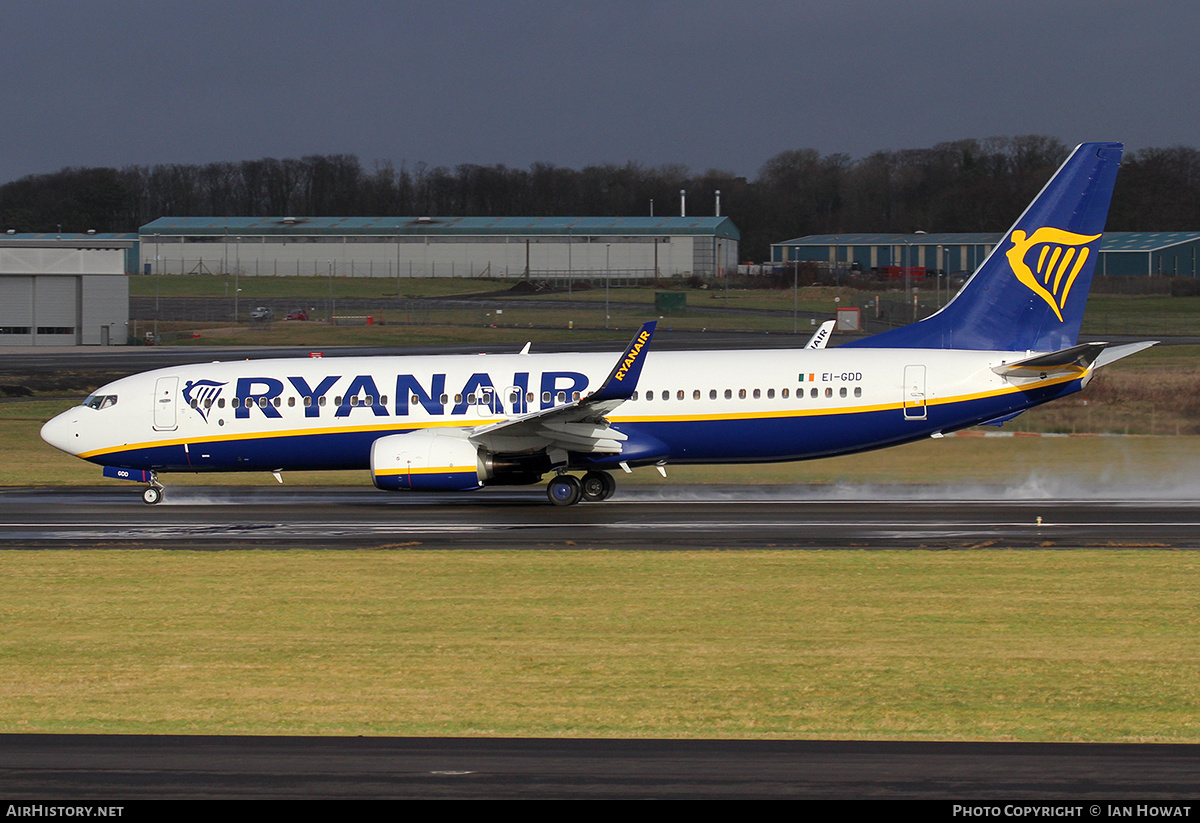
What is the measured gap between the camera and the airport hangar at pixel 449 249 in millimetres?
127562

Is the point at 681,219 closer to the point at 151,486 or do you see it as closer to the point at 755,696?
the point at 151,486

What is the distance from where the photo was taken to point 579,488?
1209 inches

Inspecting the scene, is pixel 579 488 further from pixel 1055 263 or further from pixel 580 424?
pixel 1055 263

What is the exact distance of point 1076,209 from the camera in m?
30.5

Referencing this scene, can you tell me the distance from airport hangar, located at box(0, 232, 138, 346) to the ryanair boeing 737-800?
188 ft

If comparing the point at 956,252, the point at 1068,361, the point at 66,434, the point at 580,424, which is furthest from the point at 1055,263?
the point at 956,252

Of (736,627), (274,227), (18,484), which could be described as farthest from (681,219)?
(736,627)

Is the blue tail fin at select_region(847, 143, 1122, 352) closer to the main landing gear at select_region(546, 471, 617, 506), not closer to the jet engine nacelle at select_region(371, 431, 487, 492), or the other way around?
the main landing gear at select_region(546, 471, 617, 506)

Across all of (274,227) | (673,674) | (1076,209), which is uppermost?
(274,227)

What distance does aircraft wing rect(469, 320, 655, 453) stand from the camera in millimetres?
28422

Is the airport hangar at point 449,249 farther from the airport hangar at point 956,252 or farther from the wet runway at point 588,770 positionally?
the wet runway at point 588,770

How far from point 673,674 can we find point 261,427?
63.3 feet

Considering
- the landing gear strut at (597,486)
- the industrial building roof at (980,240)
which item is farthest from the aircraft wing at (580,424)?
the industrial building roof at (980,240)

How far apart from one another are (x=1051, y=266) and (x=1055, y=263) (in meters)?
0.11
